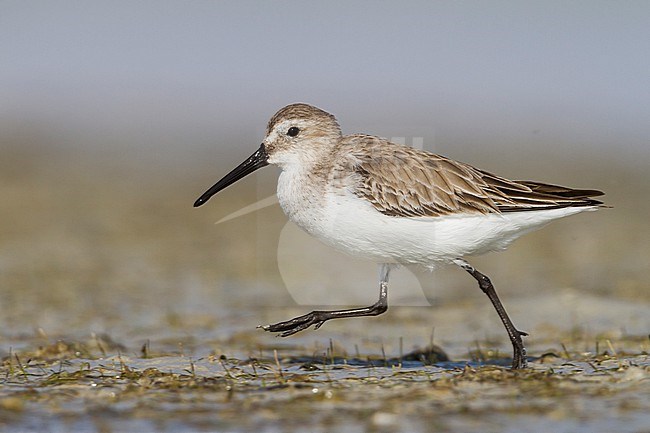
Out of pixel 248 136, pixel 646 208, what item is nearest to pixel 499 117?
pixel 248 136

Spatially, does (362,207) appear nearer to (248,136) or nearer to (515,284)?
(515,284)

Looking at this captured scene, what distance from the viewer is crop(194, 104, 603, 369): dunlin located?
8.30 metres

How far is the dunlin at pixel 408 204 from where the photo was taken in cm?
830

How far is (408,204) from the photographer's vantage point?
331 inches

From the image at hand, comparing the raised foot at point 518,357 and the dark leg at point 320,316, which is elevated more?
the dark leg at point 320,316

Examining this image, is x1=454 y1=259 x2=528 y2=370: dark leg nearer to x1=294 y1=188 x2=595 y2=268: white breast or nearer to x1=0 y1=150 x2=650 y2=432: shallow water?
x1=294 y1=188 x2=595 y2=268: white breast

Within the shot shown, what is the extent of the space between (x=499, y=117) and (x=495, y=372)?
26993 millimetres

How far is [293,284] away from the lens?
1383cm

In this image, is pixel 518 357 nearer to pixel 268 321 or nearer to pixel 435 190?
pixel 435 190

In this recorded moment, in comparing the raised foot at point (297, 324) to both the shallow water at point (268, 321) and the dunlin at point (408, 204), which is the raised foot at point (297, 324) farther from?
the shallow water at point (268, 321)

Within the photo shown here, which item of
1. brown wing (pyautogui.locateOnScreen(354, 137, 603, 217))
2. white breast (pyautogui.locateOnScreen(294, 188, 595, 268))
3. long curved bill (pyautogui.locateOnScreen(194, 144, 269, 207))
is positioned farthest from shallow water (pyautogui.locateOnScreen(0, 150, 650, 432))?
long curved bill (pyautogui.locateOnScreen(194, 144, 269, 207))

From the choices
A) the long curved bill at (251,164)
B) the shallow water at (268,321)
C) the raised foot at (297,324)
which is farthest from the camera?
the long curved bill at (251,164)

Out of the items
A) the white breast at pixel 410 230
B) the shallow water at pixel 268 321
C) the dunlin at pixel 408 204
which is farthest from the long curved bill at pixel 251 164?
the shallow water at pixel 268 321

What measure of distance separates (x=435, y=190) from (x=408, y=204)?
0.97 ft
